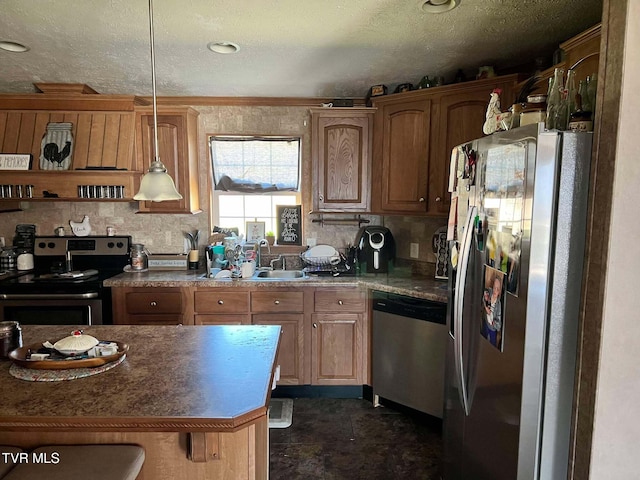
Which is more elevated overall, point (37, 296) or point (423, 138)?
point (423, 138)

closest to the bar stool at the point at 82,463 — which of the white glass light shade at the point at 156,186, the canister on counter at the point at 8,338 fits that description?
the canister on counter at the point at 8,338

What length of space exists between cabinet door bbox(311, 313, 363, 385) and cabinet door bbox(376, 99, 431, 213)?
0.90 meters

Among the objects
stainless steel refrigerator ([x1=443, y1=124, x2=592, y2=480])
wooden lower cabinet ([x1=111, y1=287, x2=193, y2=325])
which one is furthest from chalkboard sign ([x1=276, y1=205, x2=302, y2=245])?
stainless steel refrigerator ([x1=443, y1=124, x2=592, y2=480])

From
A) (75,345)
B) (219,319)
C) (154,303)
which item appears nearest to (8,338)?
(75,345)

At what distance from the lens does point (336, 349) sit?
3.17 metres

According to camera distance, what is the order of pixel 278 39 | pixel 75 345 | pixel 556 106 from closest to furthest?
pixel 556 106
pixel 75 345
pixel 278 39

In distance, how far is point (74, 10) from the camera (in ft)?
6.43

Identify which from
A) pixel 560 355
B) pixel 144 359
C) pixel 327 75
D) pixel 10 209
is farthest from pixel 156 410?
pixel 10 209

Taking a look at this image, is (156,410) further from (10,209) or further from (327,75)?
(10,209)

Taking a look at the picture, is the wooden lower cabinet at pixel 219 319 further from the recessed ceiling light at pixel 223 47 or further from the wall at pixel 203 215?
the recessed ceiling light at pixel 223 47

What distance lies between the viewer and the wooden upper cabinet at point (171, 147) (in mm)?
3285

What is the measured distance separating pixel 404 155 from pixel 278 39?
1255 millimetres

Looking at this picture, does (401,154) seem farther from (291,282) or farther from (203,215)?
(203,215)

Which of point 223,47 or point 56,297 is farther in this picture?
point 56,297
